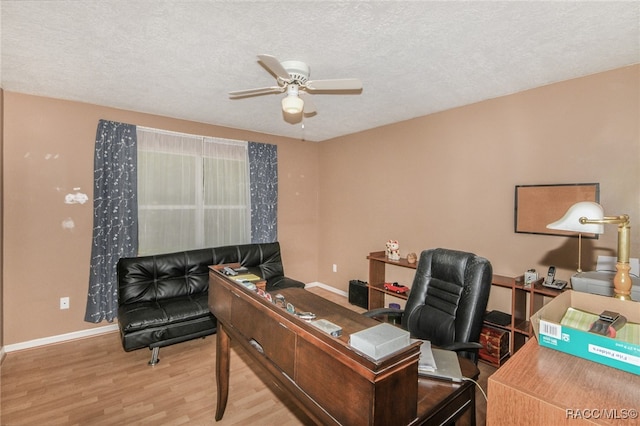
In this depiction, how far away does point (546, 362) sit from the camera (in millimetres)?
937

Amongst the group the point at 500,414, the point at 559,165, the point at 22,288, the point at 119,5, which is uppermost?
the point at 119,5

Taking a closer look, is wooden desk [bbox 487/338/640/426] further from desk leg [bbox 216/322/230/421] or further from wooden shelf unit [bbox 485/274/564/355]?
wooden shelf unit [bbox 485/274/564/355]

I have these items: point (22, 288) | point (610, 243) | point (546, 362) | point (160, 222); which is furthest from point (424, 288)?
point (22, 288)

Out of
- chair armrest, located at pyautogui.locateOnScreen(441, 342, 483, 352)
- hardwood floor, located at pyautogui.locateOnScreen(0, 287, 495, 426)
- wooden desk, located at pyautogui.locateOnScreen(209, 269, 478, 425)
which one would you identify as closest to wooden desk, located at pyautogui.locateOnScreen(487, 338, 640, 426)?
wooden desk, located at pyautogui.locateOnScreen(209, 269, 478, 425)

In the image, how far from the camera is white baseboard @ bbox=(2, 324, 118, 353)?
2.98 meters

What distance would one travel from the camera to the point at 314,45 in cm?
204

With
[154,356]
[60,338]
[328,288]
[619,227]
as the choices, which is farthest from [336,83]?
[60,338]

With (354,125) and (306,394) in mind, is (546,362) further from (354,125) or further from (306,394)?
(354,125)

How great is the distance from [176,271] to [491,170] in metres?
3.65

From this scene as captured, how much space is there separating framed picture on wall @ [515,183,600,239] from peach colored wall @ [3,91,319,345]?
4347 mm

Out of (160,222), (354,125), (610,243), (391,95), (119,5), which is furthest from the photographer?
(354,125)

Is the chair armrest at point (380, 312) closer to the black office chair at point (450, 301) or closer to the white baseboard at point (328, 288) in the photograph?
the black office chair at point (450, 301)

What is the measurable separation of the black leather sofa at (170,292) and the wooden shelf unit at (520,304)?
2.29m

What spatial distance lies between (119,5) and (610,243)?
380 cm
